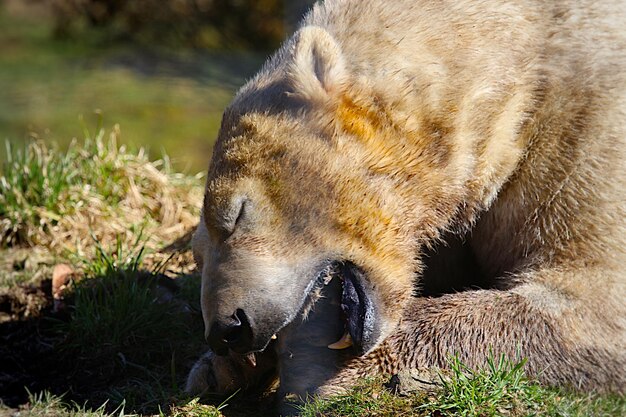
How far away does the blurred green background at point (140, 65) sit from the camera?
10250 millimetres

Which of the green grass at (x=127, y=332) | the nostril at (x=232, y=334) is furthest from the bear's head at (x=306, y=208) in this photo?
the green grass at (x=127, y=332)

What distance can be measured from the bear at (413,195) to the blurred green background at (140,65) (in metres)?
5.10

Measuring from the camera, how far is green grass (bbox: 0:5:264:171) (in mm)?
9992

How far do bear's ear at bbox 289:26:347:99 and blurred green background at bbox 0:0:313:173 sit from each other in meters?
5.05

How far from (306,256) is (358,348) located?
17.2 inches

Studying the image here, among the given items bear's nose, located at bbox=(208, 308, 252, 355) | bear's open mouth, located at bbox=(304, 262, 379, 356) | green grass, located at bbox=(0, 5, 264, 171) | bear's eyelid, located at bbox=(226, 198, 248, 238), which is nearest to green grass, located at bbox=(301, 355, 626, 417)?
bear's open mouth, located at bbox=(304, 262, 379, 356)

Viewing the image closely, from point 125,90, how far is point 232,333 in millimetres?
8320

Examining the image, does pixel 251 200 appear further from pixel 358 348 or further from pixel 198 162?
pixel 198 162

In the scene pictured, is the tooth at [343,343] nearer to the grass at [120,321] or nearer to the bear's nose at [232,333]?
the grass at [120,321]

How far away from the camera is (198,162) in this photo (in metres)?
9.30

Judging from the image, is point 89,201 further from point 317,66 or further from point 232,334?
point 232,334

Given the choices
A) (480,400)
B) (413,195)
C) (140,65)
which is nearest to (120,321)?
(413,195)

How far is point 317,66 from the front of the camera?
3871mm

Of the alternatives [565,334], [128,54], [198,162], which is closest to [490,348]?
[565,334]
